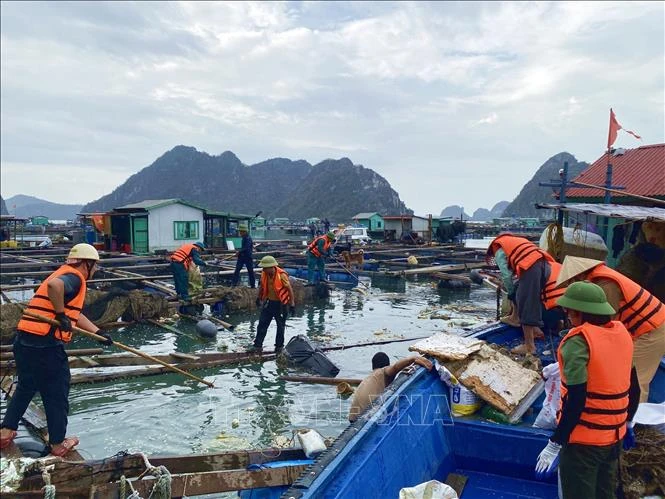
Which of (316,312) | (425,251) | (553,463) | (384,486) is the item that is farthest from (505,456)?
(425,251)

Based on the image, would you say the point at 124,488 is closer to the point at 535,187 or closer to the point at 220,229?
the point at 220,229

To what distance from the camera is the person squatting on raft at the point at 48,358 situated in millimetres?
4801

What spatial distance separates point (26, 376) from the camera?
4895 millimetres

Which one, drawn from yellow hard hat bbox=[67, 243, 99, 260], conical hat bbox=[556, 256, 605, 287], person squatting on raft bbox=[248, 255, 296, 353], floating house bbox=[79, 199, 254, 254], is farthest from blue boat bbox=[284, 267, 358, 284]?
conical hat bbox=[556, 256, 605, 287]

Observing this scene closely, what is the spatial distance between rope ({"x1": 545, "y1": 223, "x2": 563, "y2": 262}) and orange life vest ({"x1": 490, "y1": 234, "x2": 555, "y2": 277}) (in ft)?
5.11

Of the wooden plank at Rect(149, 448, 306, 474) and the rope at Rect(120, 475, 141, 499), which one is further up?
the rope at Rect(120, 475, 141, 499)

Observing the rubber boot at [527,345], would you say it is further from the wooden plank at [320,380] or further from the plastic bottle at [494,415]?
the wooden plank at [320,380]

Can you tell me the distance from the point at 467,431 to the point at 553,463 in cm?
124

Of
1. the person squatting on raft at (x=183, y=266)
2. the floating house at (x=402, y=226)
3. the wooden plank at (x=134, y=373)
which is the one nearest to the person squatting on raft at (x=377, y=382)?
the wooden plank at (x=134, y=373)

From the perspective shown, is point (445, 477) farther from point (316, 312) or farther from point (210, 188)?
point (210, 188)

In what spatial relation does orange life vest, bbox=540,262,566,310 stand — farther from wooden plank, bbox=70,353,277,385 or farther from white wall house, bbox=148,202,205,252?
white wall house, bbox=148,202,205,252

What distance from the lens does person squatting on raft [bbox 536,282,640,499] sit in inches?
116

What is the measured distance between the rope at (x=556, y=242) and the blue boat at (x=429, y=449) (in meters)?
2.97

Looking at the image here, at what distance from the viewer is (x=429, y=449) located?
4.38 meters
